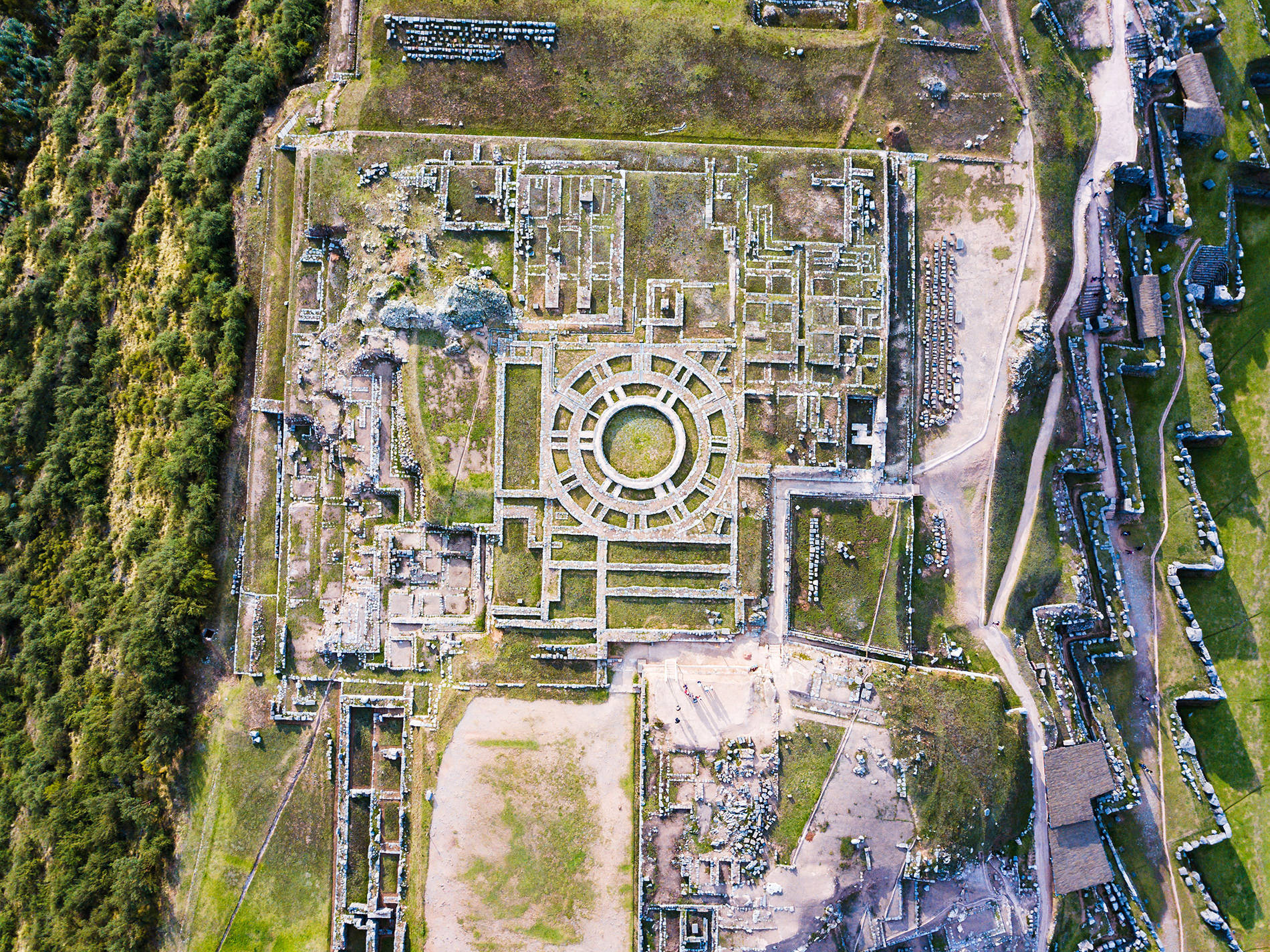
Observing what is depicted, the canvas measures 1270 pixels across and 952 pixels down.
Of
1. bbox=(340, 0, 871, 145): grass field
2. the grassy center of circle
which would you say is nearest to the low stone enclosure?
the grassy center of circle

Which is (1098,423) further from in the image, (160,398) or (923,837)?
(160,398)

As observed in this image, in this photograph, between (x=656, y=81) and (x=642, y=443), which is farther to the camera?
(x=656, y=81)

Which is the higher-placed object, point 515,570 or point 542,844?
point 515,570

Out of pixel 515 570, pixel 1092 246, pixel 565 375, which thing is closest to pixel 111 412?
pixel 515 570

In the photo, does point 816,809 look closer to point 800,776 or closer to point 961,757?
point 800,776

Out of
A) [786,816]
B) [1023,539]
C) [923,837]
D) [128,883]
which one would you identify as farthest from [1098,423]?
[128,883]
